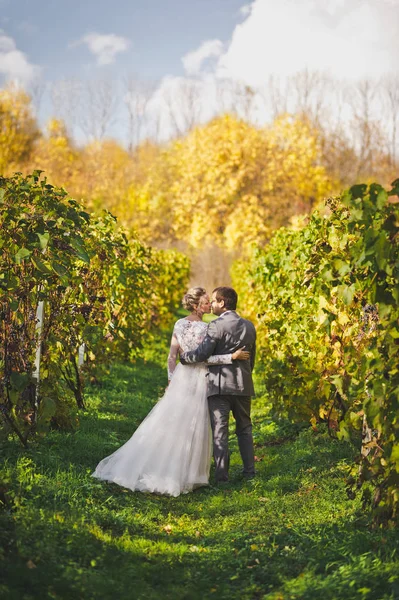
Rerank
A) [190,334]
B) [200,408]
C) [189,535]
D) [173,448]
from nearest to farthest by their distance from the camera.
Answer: [189,535]
[173,448]
[200,408]
[190,334]

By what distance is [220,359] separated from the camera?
258 inches

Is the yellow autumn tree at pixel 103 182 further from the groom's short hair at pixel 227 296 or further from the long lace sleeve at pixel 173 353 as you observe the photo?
the groom's short hair at pixel 227 296

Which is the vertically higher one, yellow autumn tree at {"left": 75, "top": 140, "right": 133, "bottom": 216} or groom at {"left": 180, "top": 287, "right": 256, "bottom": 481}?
yellow autumn tree at {"left": 75, "top": 140, "right": 133, "bottom": 216}

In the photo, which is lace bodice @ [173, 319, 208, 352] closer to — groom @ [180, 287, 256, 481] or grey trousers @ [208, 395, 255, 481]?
groom @ [180, 287, 256, 481]

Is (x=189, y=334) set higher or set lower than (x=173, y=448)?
higher

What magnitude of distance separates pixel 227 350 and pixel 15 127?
47.3 metres

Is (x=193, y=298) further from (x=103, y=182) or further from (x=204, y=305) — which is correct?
(x=103, y=182)

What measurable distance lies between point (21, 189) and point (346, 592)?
151 inches

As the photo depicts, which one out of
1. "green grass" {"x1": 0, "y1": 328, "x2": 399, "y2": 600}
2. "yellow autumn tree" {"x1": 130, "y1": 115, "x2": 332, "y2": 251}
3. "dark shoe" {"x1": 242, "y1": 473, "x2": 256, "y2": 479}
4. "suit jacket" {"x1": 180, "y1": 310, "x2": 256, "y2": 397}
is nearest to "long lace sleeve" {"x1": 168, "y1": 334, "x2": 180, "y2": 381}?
"suit jacket" {"x1": 180, "y1": 310, "x2": 256, "y2": 397}

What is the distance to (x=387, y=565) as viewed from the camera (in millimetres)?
3820

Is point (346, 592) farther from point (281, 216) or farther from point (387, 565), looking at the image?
point (281, 216)

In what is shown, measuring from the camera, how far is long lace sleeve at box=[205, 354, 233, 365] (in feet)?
21.4

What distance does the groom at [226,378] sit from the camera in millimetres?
6562

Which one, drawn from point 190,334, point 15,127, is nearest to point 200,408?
point 190,334
